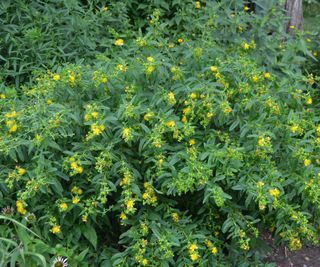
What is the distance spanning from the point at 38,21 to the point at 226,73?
1.60 meters

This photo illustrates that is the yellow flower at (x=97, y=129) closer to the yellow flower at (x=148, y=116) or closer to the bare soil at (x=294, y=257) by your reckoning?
the yellow flower at (x=148, y=116)

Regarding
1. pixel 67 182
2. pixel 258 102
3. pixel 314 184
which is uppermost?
pixel 258 102

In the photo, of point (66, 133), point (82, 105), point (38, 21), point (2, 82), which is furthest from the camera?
point (38, 21)

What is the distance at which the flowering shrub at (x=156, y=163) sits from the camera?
9.94 feet

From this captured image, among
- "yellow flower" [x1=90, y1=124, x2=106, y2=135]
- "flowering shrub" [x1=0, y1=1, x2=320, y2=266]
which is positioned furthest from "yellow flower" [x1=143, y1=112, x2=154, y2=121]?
"yellow flower" [x1=90, y1=124, x2=106, y2=135]

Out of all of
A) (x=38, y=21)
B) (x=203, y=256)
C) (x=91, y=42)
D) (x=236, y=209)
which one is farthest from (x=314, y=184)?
(x=38, y=21)

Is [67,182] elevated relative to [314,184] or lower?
lower

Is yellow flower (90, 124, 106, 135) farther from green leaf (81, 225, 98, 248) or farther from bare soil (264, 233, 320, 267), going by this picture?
bare soil (264, 233, 320, 267)

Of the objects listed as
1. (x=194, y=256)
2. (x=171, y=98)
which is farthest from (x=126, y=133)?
(x=194, y=256)

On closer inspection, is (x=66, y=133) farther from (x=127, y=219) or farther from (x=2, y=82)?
(x=2, y=82)

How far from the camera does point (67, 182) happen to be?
10.8 ft

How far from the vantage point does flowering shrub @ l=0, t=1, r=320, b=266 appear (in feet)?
9.94

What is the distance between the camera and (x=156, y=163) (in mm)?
3064

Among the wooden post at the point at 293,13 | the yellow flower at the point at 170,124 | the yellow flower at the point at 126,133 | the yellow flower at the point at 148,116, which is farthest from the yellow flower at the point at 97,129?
the wooden post at the point at 293,13
